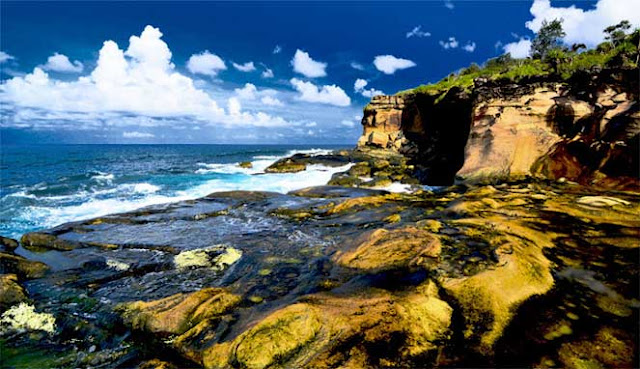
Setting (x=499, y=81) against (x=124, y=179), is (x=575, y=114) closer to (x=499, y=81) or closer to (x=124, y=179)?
(x=499, y=81)

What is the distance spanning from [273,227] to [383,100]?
51.8 m

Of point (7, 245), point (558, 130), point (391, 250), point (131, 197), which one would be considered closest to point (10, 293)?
point (7, 245)

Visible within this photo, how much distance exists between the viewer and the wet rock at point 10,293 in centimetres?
750

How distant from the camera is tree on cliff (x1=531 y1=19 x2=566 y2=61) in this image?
49938 millimetres

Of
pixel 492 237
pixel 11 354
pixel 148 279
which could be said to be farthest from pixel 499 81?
pixel 11 354

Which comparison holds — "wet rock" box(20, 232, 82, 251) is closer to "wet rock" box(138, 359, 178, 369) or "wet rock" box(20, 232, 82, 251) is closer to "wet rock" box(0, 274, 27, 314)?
"wet rock" box(0, 274, 27, 314)

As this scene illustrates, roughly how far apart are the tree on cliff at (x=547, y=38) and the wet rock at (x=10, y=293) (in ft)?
206

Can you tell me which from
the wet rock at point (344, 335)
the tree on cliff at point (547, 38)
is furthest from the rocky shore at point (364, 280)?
the tree on cliff at point (547, 38)

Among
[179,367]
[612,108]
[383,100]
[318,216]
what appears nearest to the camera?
[179,367]

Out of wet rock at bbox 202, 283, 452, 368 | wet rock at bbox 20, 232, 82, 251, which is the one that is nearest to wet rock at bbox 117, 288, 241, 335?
wet rock at bbox 202, 283, 452, 368

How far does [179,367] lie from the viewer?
4879mm

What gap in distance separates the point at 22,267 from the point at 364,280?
10.8m

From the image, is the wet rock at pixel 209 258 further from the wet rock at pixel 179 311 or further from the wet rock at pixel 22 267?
the wet rock at pixel 22 267

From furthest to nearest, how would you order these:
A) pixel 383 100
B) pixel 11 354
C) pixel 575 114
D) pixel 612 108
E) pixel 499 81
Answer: pixel 383 100, pixel 499 81, pixel 575 114, pixel 612 108, pixel 11 354
